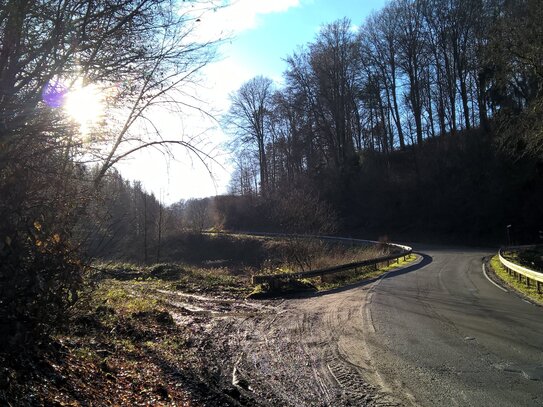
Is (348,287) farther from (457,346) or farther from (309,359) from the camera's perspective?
(309,359)

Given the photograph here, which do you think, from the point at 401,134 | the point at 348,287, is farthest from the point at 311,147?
the point at 348,287

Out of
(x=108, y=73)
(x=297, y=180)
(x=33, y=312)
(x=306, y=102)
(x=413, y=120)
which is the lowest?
(x=33, y=312)

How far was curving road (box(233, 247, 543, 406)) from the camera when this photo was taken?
5.90 metres

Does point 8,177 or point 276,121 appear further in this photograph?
point 276,121

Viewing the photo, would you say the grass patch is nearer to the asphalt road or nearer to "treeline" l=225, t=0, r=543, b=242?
the asphalt road

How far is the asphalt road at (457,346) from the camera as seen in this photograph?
586cm

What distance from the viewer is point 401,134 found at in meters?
60.2

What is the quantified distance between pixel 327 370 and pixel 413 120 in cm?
5620

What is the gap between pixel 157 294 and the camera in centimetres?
1761

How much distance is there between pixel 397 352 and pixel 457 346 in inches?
45.3

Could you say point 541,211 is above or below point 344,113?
below

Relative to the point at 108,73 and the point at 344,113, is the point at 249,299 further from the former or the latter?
the point at 344,113

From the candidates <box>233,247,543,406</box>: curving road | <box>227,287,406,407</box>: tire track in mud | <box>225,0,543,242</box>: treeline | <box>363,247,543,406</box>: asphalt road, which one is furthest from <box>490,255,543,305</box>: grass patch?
<box>225,0,543,242</box>: treeline

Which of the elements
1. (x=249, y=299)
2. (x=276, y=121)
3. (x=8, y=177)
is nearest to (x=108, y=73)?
(x=8, y=177)
